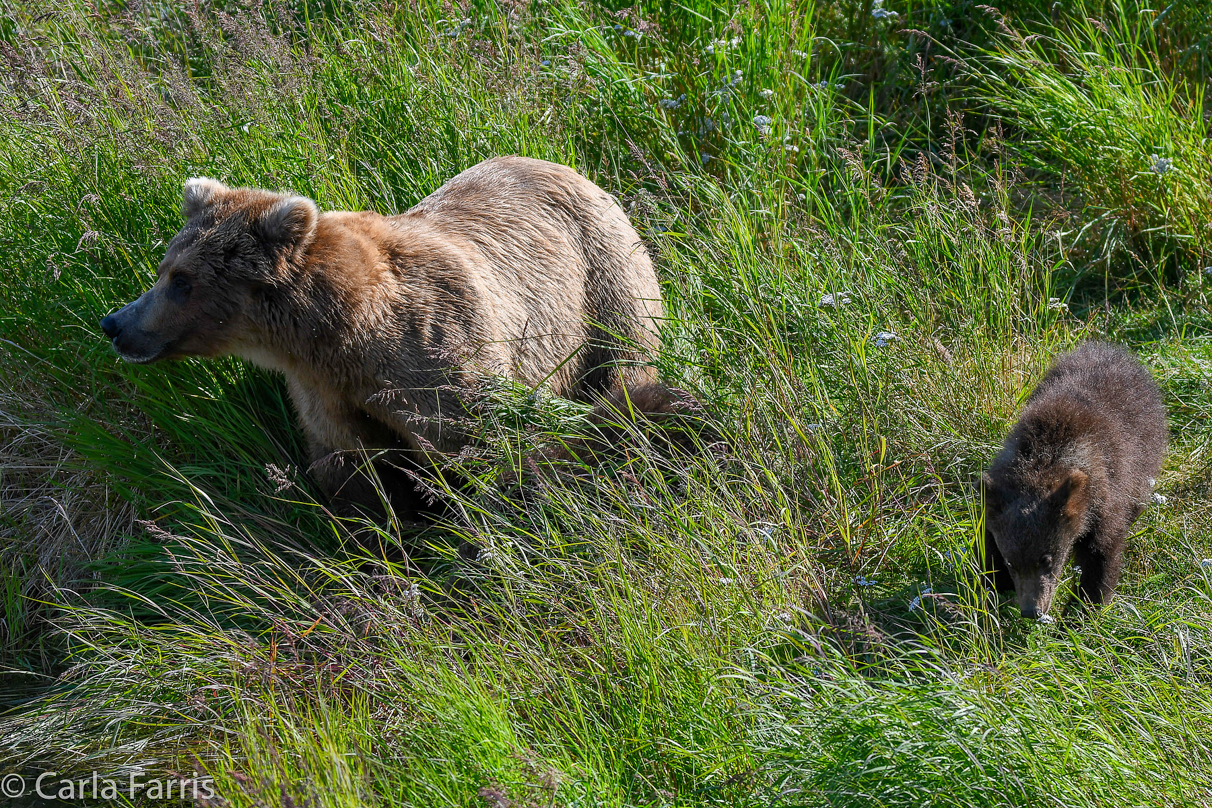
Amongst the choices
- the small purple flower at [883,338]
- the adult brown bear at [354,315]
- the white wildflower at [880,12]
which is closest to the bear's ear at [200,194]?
the adult brown bear at [354,315]

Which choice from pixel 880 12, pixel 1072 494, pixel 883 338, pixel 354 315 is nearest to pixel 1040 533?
pixel 1072 494

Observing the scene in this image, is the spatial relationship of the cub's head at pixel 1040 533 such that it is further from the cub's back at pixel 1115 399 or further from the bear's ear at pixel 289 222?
the bear's ear at pixel 289 222

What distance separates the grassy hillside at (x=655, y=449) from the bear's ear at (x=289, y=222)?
96 centimetres

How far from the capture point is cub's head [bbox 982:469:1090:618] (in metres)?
3.62

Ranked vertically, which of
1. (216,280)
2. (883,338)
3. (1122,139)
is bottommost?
(883,338)

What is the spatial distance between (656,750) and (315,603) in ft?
5.59

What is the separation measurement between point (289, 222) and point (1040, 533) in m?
3.05

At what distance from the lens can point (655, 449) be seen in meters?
4.23

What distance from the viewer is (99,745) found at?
3957 mm

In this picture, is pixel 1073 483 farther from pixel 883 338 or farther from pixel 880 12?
pixel 880 12

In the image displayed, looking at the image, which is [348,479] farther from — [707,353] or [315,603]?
[707,353]

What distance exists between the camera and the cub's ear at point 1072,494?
3611 millimetres

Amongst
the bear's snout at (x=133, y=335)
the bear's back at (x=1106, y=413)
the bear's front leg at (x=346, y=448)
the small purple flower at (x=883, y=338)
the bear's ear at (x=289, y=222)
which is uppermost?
the bear's ear at (x=289, y=222)

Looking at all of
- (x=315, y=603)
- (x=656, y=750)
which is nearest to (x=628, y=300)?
(x=315, y=603)
